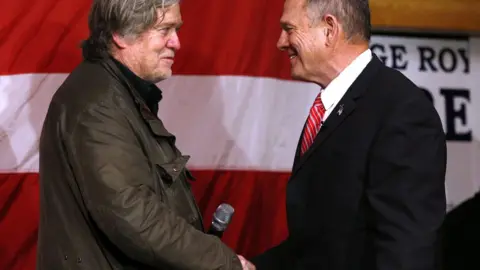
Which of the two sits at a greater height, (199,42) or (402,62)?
(199,42)

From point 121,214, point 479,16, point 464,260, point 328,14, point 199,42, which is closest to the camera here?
point 121,214

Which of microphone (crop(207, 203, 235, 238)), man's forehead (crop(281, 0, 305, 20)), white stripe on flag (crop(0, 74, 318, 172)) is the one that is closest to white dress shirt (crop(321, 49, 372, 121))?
man's forehead (crop(281, 0, 305, 20))

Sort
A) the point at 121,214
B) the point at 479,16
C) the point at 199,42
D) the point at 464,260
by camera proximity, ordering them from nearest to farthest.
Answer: the point at 121,214 < the point at 464,260 < the point at 199,42 < the point at 479,16

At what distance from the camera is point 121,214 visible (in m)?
1.28

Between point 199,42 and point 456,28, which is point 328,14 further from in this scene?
point 456,28

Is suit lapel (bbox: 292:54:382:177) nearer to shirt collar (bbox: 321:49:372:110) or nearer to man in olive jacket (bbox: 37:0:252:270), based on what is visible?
shirt collar (bbox: 321:49:372:110)

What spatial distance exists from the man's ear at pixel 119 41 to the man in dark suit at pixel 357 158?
34cm

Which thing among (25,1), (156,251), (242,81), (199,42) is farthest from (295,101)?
(156,251)

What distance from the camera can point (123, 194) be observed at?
1.28 meters

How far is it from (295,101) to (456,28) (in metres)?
0.60

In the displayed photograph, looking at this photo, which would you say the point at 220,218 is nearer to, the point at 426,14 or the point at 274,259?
the point at 274,259

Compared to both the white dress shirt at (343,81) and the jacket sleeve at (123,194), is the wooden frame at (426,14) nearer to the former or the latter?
the white dress shirt at (343,81)

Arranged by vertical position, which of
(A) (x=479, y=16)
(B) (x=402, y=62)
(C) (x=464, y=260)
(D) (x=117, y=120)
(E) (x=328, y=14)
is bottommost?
(C) (x=464, y=260)

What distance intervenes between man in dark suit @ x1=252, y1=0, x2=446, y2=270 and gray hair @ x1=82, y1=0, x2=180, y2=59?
0.29 metres
